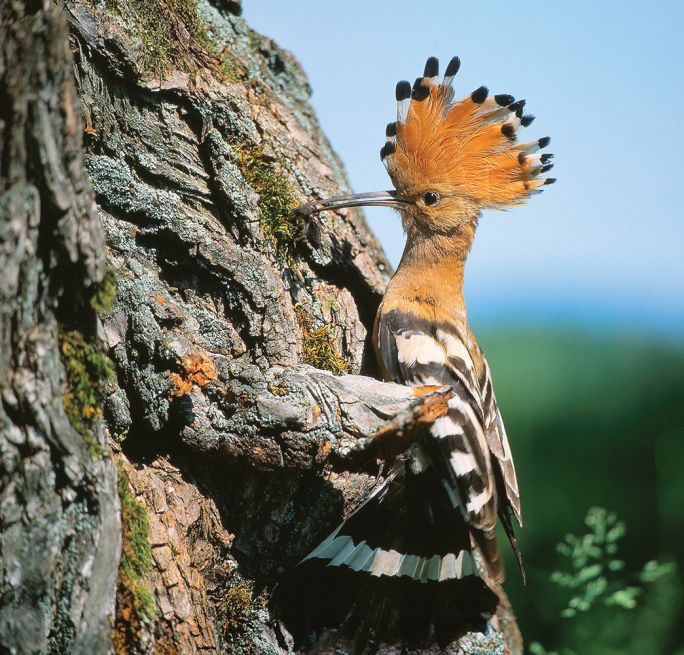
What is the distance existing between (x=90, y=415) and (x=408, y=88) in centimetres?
171

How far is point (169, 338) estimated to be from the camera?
1762mm

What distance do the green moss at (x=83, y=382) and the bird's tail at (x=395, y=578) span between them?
816 millimetres

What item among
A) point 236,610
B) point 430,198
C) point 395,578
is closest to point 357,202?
point 430,198

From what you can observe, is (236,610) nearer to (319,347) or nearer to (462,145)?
(319,347)

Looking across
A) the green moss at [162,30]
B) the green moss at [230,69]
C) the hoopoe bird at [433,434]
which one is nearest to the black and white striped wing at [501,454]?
the hoopoe bird at [433,434]

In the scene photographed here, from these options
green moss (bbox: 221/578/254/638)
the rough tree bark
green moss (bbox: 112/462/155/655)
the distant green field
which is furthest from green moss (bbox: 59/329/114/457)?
the distant green field

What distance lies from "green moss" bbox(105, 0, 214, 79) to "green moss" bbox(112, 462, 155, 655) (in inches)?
44.6

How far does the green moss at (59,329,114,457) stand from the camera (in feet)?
4.29

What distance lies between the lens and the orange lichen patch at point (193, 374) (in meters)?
1.74

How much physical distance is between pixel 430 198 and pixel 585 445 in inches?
70.4

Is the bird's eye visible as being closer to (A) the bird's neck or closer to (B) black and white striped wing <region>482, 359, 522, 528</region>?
(A) the bird's neck

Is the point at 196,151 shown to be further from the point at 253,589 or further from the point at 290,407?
the point at 253,589

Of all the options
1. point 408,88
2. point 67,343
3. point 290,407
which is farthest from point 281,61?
point 67,343

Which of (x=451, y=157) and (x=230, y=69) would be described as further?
(x=451, y=157)
